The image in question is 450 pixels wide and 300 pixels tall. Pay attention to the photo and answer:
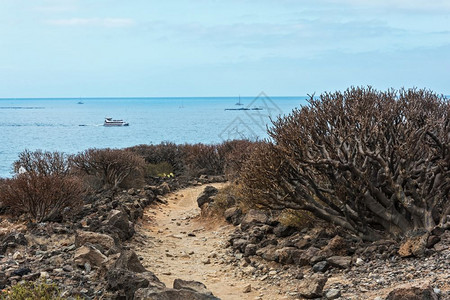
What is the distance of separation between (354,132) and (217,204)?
558cm

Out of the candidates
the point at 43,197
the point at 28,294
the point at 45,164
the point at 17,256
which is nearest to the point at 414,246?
the point at 28,294

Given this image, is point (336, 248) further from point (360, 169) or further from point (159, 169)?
point (159, 169)

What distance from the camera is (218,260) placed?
33.5 feet

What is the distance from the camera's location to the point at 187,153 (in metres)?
25.3

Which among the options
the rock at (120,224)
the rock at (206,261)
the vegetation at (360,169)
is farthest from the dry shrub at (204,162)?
the rock at (206,261)

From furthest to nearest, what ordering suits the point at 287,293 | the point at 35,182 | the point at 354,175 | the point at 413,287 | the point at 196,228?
the point at 196,228, the point at 35,182, the point at 354,175, the point at 287,293, the point at 413,287

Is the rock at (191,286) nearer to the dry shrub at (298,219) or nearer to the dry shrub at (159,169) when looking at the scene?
the dry shrub at (298,219)

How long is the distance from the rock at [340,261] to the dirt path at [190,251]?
865mm

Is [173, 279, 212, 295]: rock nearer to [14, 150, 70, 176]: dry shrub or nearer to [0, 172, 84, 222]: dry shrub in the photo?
[0, 172, 84, 222]: dry shrub

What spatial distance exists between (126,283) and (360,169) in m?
4.62

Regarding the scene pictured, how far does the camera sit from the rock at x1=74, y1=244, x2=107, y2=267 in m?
7.86

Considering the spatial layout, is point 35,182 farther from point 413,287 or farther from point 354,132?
point 413,287

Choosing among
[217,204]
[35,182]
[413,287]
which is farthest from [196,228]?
[413,287]

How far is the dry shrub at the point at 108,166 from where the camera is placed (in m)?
18.3
